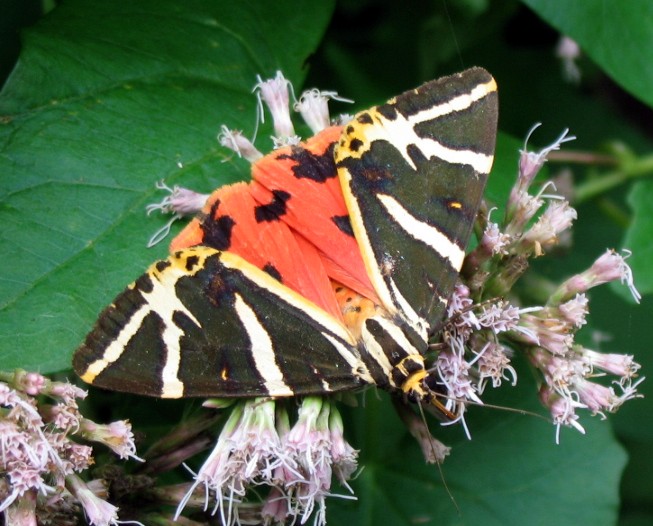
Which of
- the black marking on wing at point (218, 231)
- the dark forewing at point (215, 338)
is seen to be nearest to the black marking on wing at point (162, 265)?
the dark forewing at point (215, 338)

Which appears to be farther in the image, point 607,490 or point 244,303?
point 607,490

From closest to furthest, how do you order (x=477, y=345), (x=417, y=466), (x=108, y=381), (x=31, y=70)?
1. (x=108, y=381)
2. (x=477, y=345)
3. (x=31, y=70)
4. (x=417, y=466)

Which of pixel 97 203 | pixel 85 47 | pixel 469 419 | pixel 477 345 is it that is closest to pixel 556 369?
pixel 477 345

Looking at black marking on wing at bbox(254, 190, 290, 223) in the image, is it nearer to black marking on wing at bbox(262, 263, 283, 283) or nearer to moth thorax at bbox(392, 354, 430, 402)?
black marking on wing at bbox(262, 263, 283, 283)

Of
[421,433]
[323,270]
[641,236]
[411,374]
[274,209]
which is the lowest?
[421,433]

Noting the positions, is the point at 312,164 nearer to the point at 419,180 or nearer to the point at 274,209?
the point at 274,209

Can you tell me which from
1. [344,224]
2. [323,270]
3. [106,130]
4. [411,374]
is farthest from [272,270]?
[106,130]

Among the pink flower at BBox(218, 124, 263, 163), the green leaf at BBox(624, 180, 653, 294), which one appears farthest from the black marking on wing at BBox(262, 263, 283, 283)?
the green leaf at BBox(624, 180, 653, 294)

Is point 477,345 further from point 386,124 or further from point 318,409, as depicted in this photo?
point 386,124
